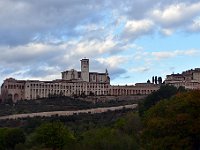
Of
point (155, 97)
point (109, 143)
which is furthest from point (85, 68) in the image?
point (109, 143)

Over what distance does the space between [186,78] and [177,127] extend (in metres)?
134

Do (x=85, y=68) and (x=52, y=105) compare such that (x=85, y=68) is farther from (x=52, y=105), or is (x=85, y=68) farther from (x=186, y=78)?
(x=52, y=105)

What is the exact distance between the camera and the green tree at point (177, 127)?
4159cm

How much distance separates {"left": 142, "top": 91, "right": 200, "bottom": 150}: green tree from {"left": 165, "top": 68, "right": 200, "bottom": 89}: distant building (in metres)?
120

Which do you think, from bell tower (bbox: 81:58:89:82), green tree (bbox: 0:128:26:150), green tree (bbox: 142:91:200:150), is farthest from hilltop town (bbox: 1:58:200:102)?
green tree (bbox: 142:91:200:150)

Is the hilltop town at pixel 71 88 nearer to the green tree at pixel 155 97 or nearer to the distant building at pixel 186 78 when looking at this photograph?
the distant building at pixel 186 78

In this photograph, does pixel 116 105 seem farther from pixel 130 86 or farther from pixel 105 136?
pixel 105 136

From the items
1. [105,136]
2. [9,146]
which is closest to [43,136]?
[9,146]

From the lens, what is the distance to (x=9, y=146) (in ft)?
214

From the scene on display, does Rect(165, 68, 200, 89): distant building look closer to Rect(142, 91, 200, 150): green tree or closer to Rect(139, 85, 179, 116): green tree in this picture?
Rect(139, 85, 179, 116): green tree

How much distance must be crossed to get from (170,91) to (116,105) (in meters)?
27.5

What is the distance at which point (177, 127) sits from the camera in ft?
139

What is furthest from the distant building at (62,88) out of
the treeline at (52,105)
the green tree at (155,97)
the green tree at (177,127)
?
the green tree at (177,127)

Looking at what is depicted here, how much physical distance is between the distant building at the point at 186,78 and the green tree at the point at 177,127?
394 feet
